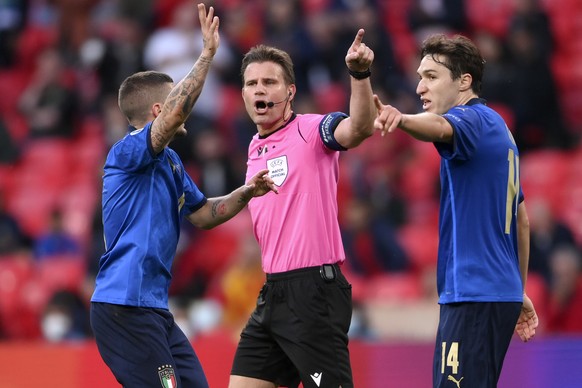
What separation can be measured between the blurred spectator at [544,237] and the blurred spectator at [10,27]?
785cm

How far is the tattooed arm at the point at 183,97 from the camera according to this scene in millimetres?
5742

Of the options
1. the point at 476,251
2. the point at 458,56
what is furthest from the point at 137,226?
the point at 458,56

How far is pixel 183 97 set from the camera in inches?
228

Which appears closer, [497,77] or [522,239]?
[522,239]

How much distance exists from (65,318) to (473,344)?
587 centimetres

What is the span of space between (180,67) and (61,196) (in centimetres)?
206

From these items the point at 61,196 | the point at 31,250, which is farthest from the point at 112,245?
the point at 61,196

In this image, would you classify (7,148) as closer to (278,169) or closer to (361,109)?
(278,169)

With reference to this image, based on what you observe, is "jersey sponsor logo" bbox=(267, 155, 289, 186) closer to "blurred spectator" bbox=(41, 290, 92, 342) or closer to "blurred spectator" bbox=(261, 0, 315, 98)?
"blurred spectator" bbox=(41, 290, 92, 342)

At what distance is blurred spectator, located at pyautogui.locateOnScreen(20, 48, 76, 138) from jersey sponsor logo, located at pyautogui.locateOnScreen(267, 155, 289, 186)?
25.8 feet

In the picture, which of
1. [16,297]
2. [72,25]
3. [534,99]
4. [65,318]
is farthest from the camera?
[72,25]

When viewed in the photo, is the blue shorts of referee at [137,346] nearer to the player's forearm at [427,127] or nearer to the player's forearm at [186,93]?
the player's forearm at [186,93]

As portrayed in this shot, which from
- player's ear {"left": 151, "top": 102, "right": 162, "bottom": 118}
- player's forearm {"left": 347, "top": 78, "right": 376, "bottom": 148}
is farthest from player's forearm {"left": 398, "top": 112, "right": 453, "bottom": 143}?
player's ear {"left": 151, "top": 102, "right": 162, "bottom": 118}

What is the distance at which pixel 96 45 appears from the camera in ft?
44.8
